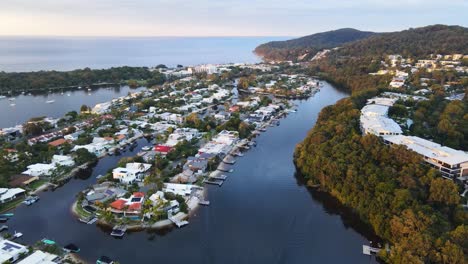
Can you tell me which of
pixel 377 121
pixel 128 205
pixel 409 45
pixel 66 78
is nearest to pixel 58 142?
pixel 128 205

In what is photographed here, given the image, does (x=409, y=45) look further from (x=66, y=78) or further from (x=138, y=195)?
(x=138, y=195)

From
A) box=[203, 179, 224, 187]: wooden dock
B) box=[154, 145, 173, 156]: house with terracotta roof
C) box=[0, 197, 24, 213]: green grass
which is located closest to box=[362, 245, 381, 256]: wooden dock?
box=[203, 179, 224, 187]: wooden dock

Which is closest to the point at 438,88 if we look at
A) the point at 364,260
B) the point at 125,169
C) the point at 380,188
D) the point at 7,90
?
the point at 380,188

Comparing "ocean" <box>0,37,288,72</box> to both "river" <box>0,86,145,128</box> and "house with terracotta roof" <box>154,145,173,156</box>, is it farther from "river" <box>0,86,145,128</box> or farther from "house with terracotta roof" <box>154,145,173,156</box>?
"house with terracotta roof" <box>154,145,173,156</box>

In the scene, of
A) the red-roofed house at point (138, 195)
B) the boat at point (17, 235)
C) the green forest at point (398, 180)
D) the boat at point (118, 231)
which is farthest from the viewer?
the red-roofed house at point (138, 195)

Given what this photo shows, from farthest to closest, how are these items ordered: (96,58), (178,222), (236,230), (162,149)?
(96,58), (162,149), (178,222), (236,230)

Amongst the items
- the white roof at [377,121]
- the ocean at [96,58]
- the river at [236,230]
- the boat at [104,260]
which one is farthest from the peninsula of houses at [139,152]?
the ocean at [96,58]

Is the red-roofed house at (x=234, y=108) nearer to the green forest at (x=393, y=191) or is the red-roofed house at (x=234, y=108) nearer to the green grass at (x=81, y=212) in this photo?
the green forest at (x=393, y=191)
